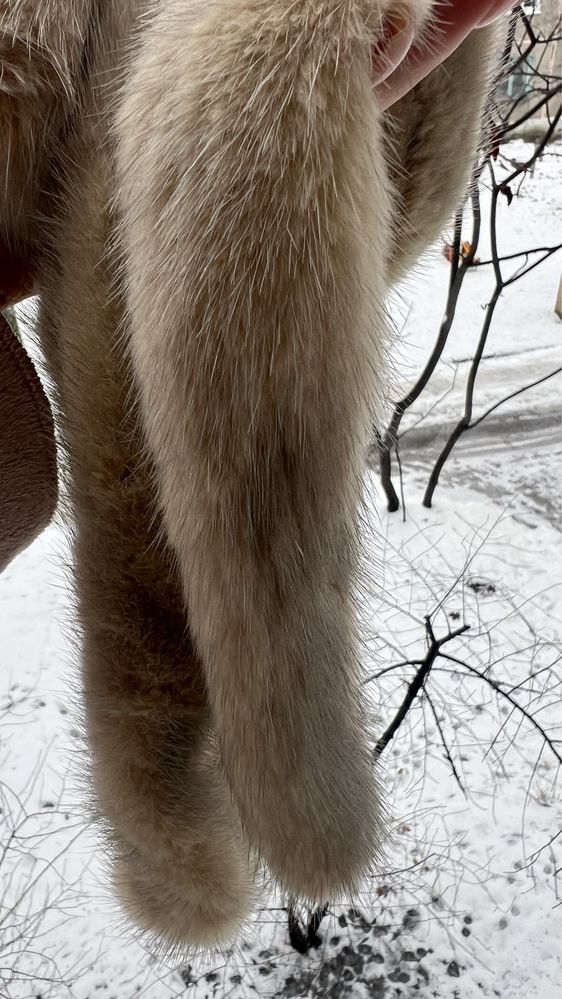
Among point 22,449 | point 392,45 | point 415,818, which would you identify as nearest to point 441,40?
point 392,45

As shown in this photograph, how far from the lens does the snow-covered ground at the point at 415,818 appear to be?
0.96 m

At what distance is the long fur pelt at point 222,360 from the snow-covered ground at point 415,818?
32cm

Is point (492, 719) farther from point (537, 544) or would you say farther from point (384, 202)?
point (384, 202)

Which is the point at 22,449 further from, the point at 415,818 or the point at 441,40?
the point at 415,818

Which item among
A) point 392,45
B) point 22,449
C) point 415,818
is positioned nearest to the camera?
point 392,45

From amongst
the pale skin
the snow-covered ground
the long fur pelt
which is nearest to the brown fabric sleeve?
the long fur pelt

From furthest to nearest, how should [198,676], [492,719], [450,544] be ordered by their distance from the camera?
1. [450,544]
2. [492,719]
3. [198,676]

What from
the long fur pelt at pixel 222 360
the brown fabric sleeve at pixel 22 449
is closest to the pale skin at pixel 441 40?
the long fur pelt at pixel 222 360

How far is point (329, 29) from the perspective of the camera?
0.74 ft

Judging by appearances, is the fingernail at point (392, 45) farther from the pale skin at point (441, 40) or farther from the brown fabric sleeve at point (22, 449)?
the brown fabric sleeve at point (22, 449)

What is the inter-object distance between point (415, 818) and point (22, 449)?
Result: 0.93 metres

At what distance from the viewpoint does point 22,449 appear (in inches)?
14.7

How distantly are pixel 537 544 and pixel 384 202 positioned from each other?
1.42 m

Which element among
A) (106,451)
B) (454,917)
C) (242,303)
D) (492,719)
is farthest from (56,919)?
(242,303)
